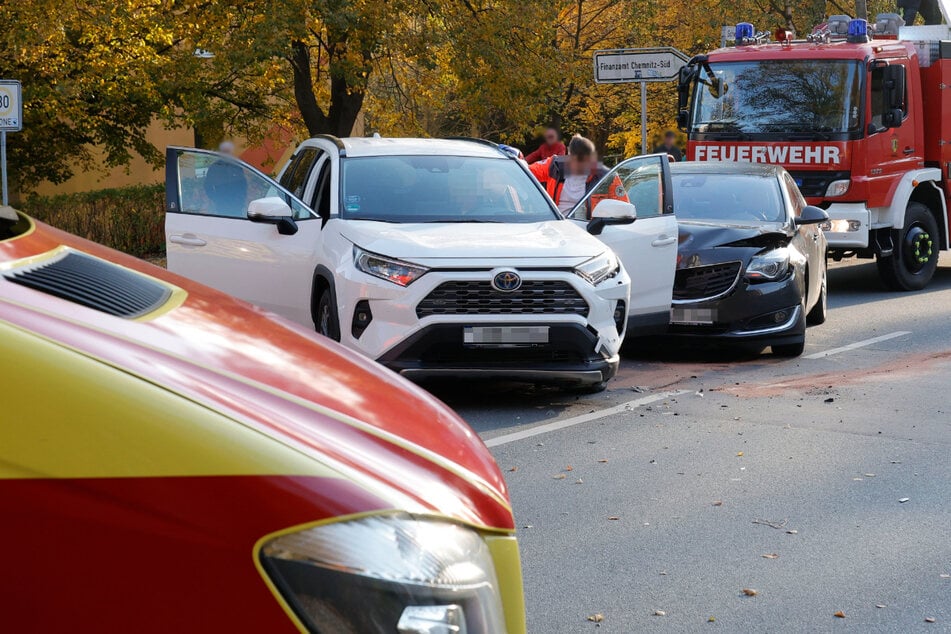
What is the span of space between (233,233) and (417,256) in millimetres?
1737

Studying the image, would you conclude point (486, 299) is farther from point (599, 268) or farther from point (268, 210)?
point (268, 210)

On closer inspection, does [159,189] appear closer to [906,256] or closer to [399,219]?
[906,256]

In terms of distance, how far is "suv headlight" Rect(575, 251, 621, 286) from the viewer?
8.20 metres

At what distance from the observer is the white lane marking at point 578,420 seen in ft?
24.7

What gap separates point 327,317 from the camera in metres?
8.66

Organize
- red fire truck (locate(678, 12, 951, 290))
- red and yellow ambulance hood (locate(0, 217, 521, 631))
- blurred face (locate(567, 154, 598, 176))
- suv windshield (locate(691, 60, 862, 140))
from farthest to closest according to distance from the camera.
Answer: suv windshield (locate(691, 60, 862, 140)) < red fire truck (locate(678, 12, 951, 290)) < blurred face (locate(567, 154, 598, 176)) < red and yellow ambulance hood (locate(0, 217, 521, 631))

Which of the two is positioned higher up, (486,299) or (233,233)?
(233,233)

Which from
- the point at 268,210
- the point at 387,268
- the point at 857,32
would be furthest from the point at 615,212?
the point at 857,32

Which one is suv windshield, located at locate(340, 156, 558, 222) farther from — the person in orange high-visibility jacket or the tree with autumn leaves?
the tree with autumn leaves

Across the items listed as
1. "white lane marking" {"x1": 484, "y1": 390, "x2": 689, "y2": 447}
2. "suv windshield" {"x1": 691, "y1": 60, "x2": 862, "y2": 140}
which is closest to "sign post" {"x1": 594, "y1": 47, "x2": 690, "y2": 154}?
"suv windshield" {"x1": 691, "y1": 60, "x2": 862, "y2": 140}

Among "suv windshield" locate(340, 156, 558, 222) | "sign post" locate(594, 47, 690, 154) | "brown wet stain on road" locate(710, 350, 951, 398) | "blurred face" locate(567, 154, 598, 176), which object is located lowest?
"brown wet stain on road" locate(710, 350, 951, 398)

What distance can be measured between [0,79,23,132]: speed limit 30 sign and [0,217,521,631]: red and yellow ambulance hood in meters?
16.2

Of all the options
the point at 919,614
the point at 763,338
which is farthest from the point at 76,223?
the point at 919,614

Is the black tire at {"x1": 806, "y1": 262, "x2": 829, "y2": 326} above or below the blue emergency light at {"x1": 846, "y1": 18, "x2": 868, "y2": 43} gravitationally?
below
